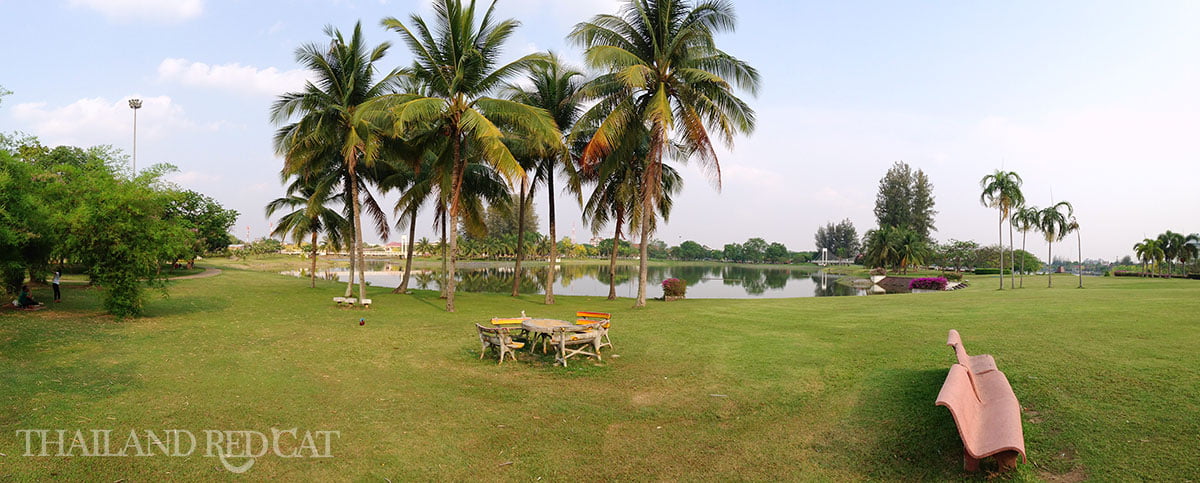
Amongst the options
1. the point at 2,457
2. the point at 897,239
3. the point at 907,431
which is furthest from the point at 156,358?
the point at 897,239

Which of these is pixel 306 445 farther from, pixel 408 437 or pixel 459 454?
pixel 459 454

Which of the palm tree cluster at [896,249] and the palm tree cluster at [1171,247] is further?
the palm tree cluster at [896,249]

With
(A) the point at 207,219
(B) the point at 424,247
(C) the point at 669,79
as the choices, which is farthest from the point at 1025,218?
(B) the point at 424,247

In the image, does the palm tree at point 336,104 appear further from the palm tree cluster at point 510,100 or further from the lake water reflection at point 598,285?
the lake water reflection at point 598,285

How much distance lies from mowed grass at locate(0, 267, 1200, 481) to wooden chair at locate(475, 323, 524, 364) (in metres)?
0.26

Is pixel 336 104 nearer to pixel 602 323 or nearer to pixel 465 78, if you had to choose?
pixel 465 78

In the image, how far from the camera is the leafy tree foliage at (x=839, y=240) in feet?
438

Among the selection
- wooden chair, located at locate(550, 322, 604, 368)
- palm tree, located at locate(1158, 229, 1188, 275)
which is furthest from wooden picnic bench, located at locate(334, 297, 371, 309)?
palm tree, located at locate(1158, 229, 1188, 275)

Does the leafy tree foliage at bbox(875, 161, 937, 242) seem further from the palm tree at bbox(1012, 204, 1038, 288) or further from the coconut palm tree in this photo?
the coconut palm tree

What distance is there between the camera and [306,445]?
5.64 meters

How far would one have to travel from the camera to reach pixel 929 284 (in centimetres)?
3900

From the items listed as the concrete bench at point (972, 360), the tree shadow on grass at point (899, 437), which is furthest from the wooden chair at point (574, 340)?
the concrete bench at point (972, 360)

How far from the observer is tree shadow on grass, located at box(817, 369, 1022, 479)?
5.03 metres

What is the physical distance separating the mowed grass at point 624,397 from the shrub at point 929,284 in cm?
2694
